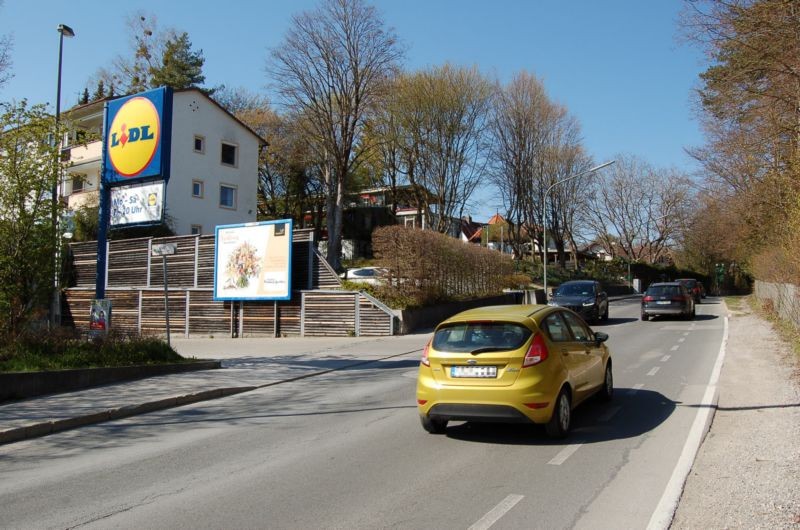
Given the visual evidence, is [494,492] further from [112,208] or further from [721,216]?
[721,216]

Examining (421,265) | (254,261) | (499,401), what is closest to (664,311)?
(421,265)

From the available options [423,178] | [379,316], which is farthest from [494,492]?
[423,178]

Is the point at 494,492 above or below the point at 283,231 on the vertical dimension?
below

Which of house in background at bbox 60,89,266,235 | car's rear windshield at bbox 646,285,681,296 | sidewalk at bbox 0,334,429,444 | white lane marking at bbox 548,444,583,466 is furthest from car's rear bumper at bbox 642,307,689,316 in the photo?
house in background at bbox 60,89,266,235

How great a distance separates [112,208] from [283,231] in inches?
277

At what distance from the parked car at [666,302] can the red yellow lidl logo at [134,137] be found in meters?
19.9

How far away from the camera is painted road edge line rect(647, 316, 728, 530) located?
14.8ft

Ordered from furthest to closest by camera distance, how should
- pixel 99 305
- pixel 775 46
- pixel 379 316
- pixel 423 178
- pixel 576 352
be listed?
pixel 423 178, pixel 379 316, pixel 99 305, pixel 775 46, pixel 576 352

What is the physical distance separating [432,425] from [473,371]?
0.96m

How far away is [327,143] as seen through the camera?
120 ft

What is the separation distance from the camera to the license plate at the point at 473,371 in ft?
22.1

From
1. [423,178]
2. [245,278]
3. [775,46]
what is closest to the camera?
[775,46]

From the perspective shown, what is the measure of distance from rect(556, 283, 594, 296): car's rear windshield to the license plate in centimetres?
1850

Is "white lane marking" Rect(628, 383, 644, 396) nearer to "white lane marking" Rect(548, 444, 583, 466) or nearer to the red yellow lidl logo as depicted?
"white lane marking" Rect(548, 444, 583, 466)
